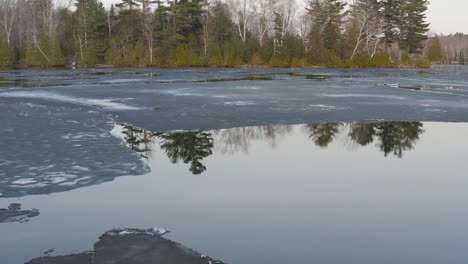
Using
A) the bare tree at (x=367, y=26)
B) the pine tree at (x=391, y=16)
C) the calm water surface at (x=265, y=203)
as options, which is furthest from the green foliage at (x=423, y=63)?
the calm water surface at (x=265, y=203)

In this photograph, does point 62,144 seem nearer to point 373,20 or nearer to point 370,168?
point 370,168

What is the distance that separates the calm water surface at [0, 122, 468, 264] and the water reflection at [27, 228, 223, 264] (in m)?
0.18

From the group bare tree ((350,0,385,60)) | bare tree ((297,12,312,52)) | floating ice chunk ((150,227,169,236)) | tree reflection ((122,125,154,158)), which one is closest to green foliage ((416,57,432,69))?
bare tree ((350,0,385,60))

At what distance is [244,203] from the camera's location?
653cm

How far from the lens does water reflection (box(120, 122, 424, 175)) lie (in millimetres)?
10078

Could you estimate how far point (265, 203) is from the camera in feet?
21.4

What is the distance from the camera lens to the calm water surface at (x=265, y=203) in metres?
4.98

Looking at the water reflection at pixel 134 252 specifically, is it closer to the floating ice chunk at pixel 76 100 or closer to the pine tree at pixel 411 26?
the floating ice chunk at pixel 76 100

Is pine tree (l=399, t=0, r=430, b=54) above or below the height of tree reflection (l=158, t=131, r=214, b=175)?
above

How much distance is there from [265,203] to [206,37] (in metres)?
57.8

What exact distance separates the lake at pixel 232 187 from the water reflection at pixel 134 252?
2cm

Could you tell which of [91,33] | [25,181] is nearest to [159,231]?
[25,181]

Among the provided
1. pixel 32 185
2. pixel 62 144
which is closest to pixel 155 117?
pixel 62 144

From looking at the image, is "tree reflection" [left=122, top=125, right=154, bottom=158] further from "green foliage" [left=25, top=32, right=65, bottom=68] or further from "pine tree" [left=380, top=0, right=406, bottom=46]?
"pine tree" [left=380, top=0, right=406, bottom=46]
